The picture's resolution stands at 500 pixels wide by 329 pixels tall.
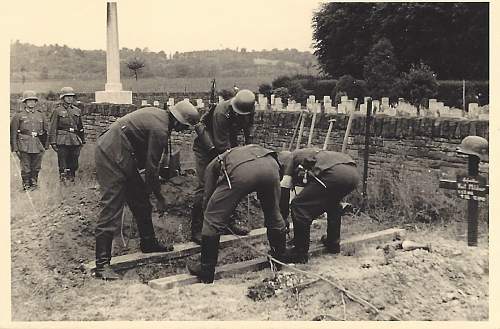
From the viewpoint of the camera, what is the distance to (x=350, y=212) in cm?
808

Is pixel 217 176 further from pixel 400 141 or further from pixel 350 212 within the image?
pixel 400 141

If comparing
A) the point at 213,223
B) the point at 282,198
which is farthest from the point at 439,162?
the point at 213,223

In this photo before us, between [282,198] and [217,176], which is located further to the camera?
[282,198]

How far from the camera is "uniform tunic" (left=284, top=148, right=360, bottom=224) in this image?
6062 millimetres

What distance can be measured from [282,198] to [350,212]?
1799mm

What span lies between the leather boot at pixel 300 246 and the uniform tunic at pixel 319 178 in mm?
69

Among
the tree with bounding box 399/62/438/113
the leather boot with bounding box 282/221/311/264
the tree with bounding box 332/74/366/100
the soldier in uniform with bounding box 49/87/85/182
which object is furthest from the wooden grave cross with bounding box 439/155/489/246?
the tree with bounding box 332/74/366/100

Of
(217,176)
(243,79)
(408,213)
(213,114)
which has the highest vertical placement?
(243,79)

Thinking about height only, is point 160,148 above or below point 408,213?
above

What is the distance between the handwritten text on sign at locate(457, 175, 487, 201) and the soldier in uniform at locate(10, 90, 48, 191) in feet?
20.0

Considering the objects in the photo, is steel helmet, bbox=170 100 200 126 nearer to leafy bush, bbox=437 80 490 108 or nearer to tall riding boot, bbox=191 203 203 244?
tall riding boot, bbox=191 203 203 244

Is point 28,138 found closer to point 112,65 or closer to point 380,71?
point 112,65

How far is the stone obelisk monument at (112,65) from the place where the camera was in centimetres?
1172

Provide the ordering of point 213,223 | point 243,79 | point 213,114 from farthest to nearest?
point 243,79 < point 213,114 < point 213,223
